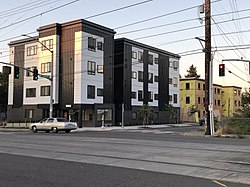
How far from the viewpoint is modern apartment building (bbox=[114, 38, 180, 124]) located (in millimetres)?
55719

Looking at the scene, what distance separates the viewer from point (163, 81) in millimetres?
66188

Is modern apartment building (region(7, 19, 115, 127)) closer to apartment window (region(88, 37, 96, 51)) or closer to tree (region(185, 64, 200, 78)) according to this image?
apartment window (region(88, 37, 96, 51))

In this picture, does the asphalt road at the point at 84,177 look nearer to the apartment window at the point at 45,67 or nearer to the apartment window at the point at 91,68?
the apartment window at the point at 91,68

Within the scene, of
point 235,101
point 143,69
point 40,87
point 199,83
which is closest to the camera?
point 40,87

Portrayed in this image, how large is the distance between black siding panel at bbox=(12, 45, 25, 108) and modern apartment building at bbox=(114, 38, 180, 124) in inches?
589

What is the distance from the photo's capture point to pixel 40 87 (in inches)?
2090

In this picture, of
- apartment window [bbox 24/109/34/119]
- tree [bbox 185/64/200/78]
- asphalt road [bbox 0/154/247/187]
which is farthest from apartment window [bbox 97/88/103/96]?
tree [bbox 185/64/200/78]

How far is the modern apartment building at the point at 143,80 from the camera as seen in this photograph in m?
55.7

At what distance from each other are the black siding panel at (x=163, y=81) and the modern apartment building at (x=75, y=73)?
14.3 m

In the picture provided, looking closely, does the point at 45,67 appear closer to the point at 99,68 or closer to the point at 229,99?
the point at 99,68

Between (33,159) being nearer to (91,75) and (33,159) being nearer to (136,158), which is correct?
(136,158)

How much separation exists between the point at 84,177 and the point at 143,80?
5115 cm

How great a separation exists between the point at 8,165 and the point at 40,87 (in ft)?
138

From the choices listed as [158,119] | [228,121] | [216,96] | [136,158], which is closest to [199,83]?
[216,96]
